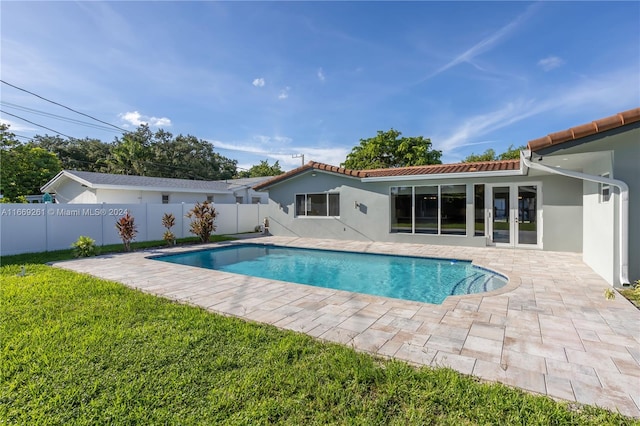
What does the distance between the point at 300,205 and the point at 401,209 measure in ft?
19.2

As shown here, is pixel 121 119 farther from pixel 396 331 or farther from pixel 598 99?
pixel 598 99

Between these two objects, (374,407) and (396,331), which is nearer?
(374,407)

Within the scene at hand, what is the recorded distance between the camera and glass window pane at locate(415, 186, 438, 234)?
519 inches

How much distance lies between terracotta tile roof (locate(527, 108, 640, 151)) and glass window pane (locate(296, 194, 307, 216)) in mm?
12097

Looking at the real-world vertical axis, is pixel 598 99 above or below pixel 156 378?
above

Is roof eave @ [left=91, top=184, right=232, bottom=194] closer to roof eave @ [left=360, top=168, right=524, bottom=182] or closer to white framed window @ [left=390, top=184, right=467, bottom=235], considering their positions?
roof eave @ [left=360, top=168, right=524, bottom=182]

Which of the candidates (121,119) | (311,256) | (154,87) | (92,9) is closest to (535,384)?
(311,256)

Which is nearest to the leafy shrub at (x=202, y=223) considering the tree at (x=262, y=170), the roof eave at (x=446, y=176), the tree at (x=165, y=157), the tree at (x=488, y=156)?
the roof eave at (x=446, y=176)

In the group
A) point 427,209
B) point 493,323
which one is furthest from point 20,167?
point 493,323

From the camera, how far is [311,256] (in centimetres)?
1279

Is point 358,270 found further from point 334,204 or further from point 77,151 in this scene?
point 77,151

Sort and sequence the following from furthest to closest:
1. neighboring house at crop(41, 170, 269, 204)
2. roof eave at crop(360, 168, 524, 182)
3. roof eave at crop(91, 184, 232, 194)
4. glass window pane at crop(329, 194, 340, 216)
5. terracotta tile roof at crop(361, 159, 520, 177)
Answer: neighboring house at crop(41, 170, 269, 204)
roof eave at crop(91, 184, 232, 194)
glass window pane at crop(329, 194, 340, 216)
terracotta tile roof at crop(361, 159, 520, 177)
roof eave at crop(360, 168, 524, 182)

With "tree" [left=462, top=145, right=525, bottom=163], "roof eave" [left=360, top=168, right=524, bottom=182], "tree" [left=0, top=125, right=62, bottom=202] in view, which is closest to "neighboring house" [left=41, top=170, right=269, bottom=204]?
"tree" [left=0, top=125, right=62, bottom=202]

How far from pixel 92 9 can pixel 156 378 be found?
1469cm
